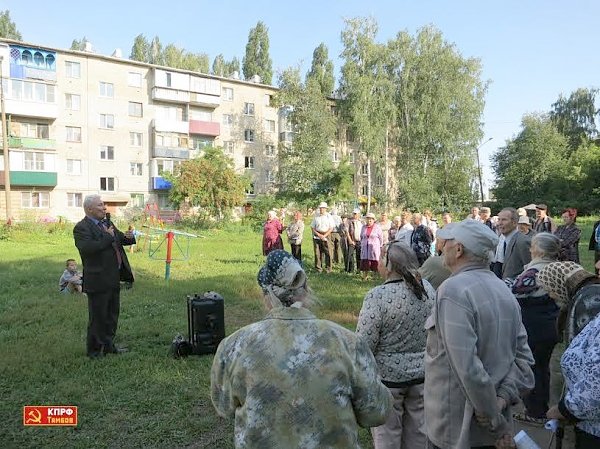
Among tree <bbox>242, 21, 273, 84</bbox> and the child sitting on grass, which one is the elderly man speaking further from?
tree <bbox>242, 21, 273, 84</bbox>

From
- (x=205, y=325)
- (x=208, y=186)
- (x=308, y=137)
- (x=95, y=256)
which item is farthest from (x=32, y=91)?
(x=205, y=325)

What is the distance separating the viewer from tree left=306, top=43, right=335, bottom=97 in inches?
1772

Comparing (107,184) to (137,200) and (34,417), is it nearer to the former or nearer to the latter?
(137,200)

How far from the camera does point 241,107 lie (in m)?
45.3

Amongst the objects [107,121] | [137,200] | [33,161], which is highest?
[107,121]

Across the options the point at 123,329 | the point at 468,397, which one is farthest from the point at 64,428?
the point at 468,397

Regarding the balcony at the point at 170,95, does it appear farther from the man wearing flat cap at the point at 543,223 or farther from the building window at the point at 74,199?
the man wearing flat cap at the point at 543,223

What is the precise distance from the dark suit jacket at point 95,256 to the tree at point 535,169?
41.2 m

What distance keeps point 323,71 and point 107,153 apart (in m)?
20.8

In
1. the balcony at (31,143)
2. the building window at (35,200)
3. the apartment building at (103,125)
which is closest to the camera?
the balcony at (31,143)

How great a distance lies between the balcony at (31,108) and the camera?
34281 millimetres

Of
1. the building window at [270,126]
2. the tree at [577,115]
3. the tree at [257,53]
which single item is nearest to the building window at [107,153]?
Answer: the building window at [270,126]

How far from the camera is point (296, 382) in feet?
5.65

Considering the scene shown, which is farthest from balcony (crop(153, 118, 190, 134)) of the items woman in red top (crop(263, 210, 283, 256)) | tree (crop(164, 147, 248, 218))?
woman in red top (crop(263, 210, 283, 256))
